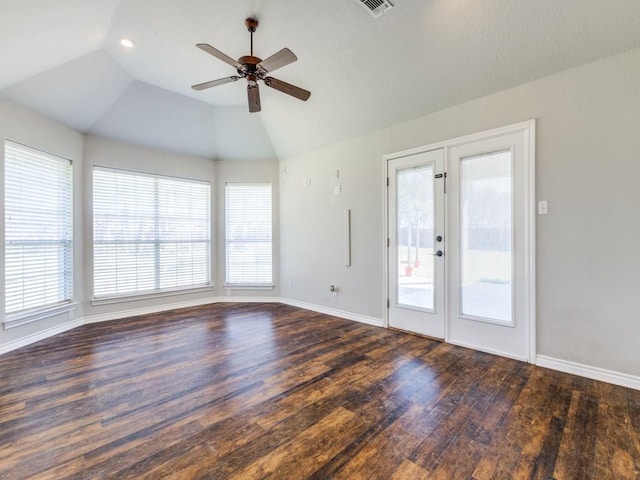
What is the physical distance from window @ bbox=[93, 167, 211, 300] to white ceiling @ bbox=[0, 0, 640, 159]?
0.92 m

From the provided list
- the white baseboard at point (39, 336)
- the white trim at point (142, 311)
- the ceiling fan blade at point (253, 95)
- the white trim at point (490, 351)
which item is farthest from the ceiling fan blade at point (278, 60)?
the white trim at point (142, 311)

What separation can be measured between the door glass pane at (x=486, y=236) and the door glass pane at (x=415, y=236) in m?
0.39

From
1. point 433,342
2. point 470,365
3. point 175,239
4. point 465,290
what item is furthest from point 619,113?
point 175,239

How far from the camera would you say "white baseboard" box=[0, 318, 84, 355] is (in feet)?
10.6

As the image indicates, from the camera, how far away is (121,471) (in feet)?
5.14

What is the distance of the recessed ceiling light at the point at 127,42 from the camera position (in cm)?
298

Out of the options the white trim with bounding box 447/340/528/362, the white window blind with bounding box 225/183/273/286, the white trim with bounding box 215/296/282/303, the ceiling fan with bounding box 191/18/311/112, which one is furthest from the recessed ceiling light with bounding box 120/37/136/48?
the white trim with bounding box 447/340/528/362

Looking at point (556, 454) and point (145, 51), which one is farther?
point (145, 51)

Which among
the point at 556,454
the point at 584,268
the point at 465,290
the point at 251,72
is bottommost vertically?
the point at 556,454

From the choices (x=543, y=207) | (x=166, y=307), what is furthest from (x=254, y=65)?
(x=166, y=307)

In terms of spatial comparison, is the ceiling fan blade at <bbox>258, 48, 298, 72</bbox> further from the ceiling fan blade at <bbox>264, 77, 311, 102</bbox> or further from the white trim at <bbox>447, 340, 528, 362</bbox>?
the white trim at <bbox>447, 340, 528, 362</bbox>

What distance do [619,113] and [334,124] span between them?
115 inches

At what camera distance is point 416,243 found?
3.73 meters

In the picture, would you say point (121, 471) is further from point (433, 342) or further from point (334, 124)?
point (334, 124)
